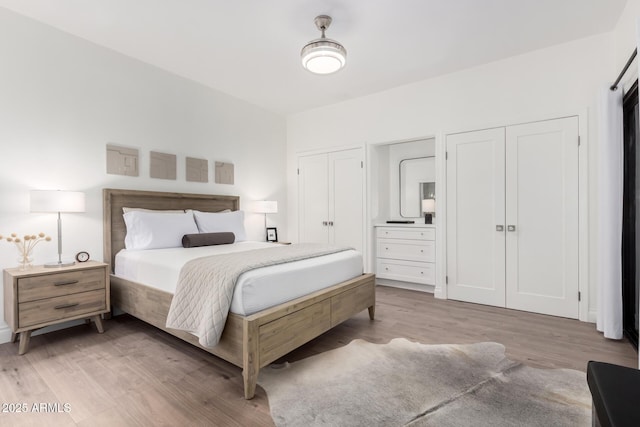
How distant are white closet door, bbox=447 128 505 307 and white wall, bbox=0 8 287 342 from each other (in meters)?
2.96

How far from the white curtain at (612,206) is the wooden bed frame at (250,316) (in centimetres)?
189

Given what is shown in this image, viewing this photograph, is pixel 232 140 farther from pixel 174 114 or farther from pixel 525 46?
pixel 525 46

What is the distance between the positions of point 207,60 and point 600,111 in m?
3.68

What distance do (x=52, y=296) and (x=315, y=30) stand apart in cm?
304

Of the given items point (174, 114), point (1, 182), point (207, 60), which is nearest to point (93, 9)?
point (207, 60)

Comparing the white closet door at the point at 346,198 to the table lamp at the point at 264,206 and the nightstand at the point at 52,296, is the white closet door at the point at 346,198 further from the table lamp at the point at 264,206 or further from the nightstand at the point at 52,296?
the nightstand at the point at 52,296

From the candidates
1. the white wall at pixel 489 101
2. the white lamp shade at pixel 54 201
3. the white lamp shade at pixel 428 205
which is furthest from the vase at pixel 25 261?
the white lamp shade at pixel 428 205

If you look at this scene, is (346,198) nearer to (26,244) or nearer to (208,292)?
(208,292)

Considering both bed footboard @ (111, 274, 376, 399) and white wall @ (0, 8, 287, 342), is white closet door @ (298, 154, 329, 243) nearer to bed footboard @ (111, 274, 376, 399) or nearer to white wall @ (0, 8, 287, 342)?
white wall @ (0, 8, 287, 342)

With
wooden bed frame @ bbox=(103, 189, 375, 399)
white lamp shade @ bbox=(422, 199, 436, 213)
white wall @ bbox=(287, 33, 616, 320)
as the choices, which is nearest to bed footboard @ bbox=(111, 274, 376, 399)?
wooden bed frame @ bbox=(103, 189, 375, 399)

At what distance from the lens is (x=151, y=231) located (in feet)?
10.2

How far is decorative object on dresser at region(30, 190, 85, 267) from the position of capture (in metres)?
2.51

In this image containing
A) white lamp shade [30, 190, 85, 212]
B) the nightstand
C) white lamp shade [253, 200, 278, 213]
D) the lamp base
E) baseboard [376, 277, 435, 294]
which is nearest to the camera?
the nightstand

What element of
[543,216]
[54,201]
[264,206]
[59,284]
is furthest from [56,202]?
[543,216]
